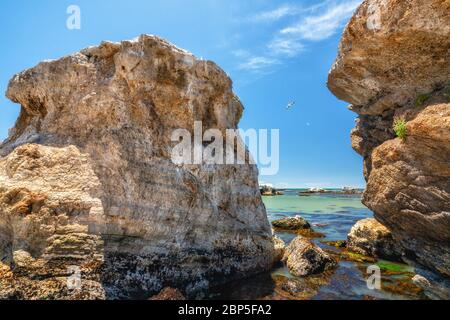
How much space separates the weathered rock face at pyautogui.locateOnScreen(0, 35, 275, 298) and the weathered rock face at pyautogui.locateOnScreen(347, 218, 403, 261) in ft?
26.2

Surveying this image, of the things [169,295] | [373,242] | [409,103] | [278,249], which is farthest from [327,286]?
[409,103]

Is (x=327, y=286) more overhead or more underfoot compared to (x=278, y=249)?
more underfoot

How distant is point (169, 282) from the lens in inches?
391

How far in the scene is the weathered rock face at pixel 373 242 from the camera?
1627 cm

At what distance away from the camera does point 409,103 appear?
35.1ft

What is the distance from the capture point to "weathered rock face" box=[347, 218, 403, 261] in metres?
16.3

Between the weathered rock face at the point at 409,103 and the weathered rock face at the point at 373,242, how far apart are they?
488 cm

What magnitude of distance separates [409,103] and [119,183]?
36.8 ft

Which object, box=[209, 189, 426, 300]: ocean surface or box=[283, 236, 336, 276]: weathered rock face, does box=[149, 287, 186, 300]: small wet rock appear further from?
box=[283, 236, 336, 276]: weathered rock face

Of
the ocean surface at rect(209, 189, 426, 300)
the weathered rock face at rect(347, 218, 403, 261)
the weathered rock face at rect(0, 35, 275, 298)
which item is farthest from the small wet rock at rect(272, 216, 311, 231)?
the weathered rock face at rect(0, 35, 275, 298)

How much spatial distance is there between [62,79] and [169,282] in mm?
8906

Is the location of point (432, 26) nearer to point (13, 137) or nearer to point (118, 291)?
point (118, 291)

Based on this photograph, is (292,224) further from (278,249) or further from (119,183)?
(119,183)

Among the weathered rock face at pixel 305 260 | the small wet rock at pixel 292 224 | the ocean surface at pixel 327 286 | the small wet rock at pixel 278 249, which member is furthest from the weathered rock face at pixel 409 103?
the small wet rock at pixel 292 224
